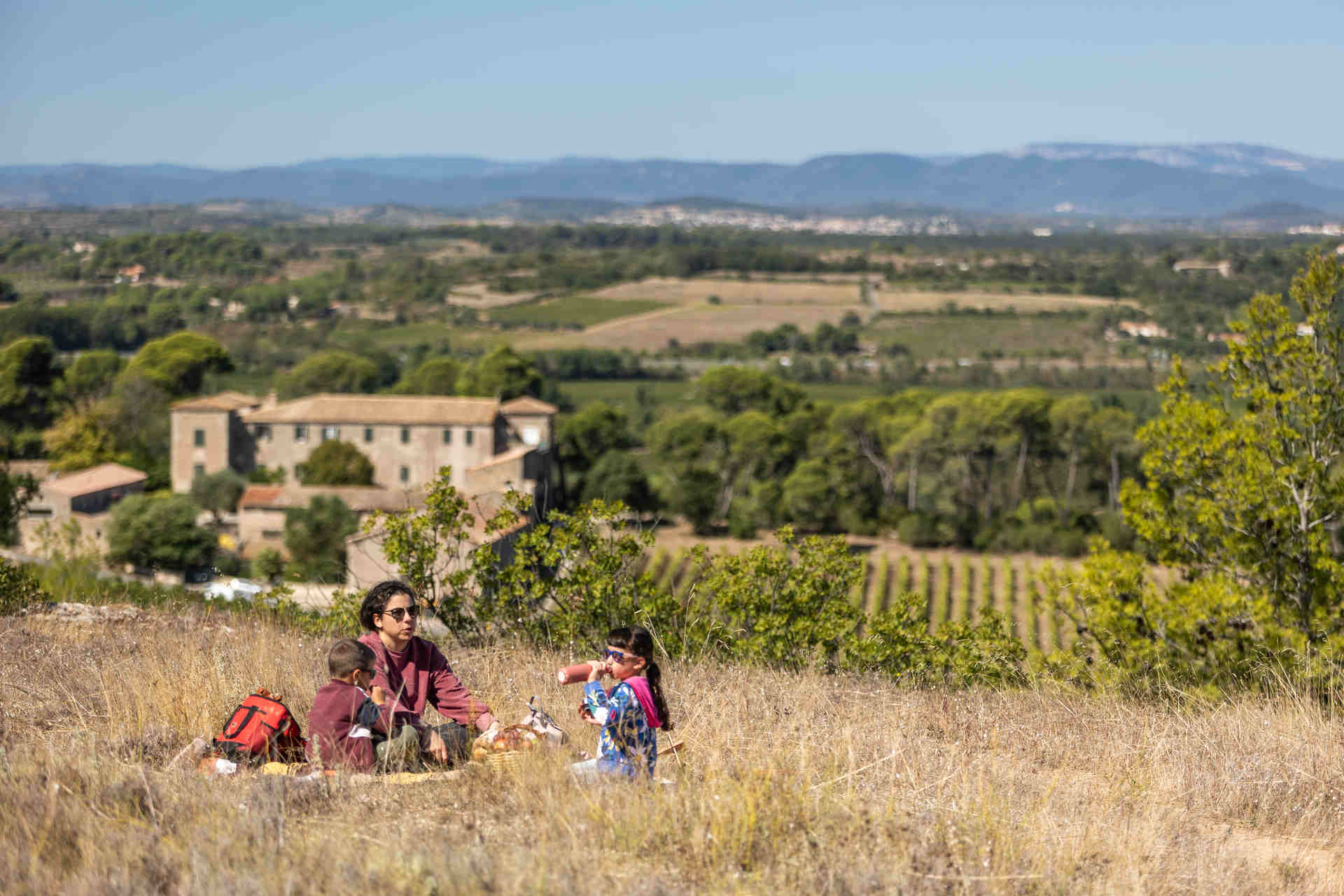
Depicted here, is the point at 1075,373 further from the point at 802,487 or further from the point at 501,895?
the point at 501,895

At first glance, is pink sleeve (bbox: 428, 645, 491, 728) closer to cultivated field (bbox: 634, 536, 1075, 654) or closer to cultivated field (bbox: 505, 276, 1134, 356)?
cultivated field (bbox: 634, 536, 1075, 654)

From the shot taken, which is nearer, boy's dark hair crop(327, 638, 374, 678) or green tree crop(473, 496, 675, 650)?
Result: boy's dark hair crop(327, 638, 374, 678)

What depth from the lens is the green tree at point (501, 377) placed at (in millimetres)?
54281

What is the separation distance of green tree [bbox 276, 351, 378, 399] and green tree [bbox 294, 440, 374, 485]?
15647 mm

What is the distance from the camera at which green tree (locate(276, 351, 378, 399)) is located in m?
57.9

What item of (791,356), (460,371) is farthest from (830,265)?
(460,371)

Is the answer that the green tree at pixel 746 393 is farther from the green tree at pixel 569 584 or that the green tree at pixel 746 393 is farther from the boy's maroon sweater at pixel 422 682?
the boy's maroon sweater at pixel 422 682

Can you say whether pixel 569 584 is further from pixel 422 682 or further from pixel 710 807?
pixel 710 807

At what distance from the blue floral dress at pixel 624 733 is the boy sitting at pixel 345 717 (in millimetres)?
886

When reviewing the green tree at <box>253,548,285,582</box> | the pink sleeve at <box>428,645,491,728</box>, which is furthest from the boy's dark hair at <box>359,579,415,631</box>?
the green tree at <box>253,548,285,582</box>

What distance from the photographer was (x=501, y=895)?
3701 mm

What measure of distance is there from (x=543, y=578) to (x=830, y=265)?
15931 cm

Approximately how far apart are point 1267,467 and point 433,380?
49.9m

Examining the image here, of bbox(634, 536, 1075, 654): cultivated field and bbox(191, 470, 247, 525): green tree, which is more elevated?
bbox(191, 470, 247, 525): green tree
